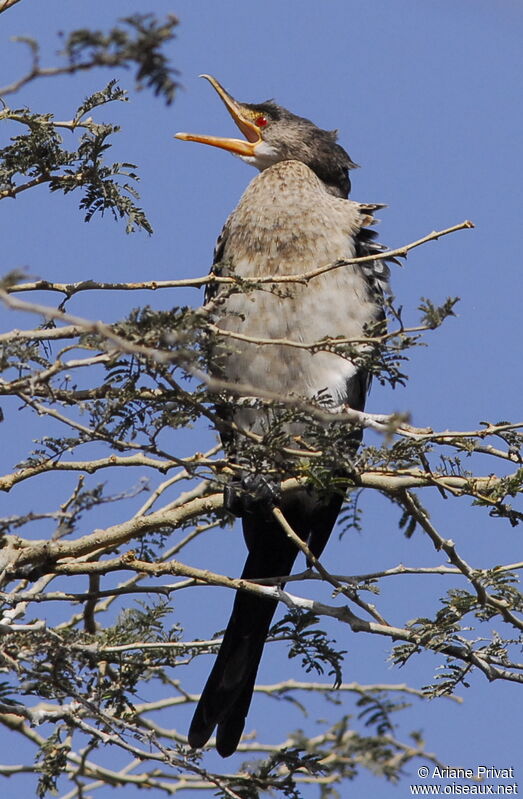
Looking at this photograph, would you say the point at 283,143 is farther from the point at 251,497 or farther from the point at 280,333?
the point at 251,497

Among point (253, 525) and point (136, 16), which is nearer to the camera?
point (136, 16)

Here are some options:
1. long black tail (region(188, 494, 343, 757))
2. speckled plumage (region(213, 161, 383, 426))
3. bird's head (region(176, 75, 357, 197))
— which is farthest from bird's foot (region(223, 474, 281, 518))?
bird's head (region(176, 75, 357, 197))

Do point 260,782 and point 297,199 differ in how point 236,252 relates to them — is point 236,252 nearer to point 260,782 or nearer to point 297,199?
point 297,199

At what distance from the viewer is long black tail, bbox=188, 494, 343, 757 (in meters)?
3.92

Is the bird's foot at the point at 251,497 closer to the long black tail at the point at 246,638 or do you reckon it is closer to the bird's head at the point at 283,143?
the long black tail at the point at 246,638

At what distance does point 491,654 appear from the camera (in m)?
3.14

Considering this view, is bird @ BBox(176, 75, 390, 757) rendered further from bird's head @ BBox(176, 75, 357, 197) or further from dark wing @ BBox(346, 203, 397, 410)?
bird's head @ BBox(176, 75, 357, 197)

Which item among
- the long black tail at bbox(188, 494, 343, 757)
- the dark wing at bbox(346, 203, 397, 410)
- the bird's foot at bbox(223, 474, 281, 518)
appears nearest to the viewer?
the bird's foot at bbox(223, 474, 281, 518)

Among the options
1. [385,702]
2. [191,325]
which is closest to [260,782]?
[385,702]

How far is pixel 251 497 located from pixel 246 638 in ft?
2.70

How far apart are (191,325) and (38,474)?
0.99m

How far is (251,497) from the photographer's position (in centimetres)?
348

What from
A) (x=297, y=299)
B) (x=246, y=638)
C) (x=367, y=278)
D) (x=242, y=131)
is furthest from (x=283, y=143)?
(x=246, y=638)

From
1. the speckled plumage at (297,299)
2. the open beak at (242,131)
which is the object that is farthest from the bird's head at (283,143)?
the speckled plumage at (297,299)
